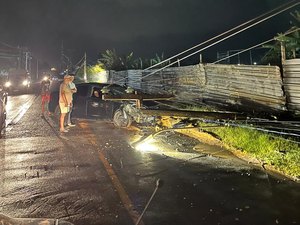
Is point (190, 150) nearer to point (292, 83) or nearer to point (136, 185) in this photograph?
point (136, 185)

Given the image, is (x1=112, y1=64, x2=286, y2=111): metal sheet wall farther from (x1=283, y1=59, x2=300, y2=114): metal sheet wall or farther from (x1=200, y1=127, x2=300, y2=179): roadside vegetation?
(x1=200, y1=127, x2=300, y2=179): roadside vegetation

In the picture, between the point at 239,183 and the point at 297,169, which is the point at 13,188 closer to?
the point at 239,183

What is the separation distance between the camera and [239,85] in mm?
11883

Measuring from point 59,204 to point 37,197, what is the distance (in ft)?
1.73

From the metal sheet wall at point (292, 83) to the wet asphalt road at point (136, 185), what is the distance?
2.67 m

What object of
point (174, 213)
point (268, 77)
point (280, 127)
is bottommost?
point (174, 213)

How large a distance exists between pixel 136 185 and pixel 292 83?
19.2 ft

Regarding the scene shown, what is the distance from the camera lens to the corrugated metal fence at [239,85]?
31.5ft

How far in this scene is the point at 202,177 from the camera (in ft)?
20.7

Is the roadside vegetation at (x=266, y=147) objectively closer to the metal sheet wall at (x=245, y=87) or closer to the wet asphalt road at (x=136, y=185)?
the wet asphalt road at (x=136, y=185)

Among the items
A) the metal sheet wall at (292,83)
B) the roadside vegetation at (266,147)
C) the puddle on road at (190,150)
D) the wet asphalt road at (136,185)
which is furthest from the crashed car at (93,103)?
the metal sheet wall at (292,83)

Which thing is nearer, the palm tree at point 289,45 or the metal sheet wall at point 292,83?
the metal sheet wall at point 292,83

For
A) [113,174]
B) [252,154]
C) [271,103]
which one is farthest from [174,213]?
[271,103]

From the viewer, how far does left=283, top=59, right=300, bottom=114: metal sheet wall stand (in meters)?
9.27
